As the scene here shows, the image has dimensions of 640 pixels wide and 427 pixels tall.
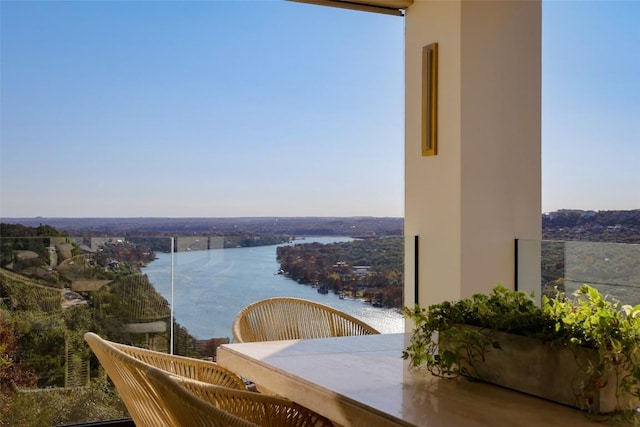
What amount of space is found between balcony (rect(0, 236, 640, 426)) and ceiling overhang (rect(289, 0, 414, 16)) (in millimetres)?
1640

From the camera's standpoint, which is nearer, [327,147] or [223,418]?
[223,418]

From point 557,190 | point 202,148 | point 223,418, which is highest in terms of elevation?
point 202,148

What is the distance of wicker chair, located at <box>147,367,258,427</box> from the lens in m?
1.67

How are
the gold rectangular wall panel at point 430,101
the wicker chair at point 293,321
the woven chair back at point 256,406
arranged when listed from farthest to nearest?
the gold rectangular wall panel at point 430,101
the wicker chair at point 293,321
the woven chair back at point 256,406

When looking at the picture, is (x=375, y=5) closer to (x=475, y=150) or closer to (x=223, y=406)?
(x=475, y=150)

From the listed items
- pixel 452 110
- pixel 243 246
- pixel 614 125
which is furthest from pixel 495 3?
pixel 243 246

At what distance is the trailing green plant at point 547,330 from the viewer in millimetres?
1569

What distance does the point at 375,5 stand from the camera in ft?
16.5

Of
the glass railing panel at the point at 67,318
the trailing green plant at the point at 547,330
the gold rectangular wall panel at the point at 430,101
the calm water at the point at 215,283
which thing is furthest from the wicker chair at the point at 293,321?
the gold rectangular wall panel at the point at 430,101

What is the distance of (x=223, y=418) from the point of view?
1662mm

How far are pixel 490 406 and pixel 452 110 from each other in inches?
121

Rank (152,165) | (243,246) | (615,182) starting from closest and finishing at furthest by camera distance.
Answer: (243,246), (615,182), (152,165)

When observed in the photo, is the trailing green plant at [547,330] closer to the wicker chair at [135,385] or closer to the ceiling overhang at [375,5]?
the wicker chair at [135,385]

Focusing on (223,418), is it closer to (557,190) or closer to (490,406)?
(490,406)
